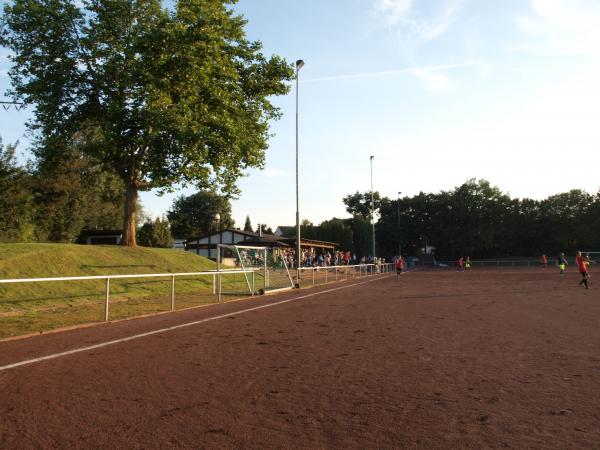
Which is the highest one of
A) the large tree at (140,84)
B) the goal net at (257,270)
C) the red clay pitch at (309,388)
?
the large tree at (140,84)

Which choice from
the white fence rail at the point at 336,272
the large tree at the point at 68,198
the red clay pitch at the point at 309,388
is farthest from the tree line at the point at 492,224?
the red clay pitch at the point at 309,388

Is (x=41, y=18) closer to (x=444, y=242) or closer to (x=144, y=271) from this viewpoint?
(x=144, y=271)

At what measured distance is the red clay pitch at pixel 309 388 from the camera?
12.1ft

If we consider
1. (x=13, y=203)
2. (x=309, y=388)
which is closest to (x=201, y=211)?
(x=13, y=203)

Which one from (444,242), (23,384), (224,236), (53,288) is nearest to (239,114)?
(53,288)

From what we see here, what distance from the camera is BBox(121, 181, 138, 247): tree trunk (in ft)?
87.2

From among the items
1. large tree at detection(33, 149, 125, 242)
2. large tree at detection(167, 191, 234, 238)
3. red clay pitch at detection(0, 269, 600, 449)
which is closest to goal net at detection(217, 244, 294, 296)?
red clay pitch at detection(0, 269, 600, 449)

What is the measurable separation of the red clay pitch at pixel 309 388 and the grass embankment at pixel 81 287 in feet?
11.1

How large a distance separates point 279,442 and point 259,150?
82.1 ft

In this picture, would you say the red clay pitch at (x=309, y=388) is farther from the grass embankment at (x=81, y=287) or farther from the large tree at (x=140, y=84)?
the large tree at (x=140, y=84)

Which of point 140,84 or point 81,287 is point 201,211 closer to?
point 140,84

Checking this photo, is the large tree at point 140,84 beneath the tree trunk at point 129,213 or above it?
above

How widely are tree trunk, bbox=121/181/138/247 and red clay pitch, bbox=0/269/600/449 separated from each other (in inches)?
723

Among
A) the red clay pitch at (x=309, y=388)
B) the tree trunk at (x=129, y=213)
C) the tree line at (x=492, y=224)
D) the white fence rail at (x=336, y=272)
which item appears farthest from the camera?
the tree line at (x=492, y=224)
